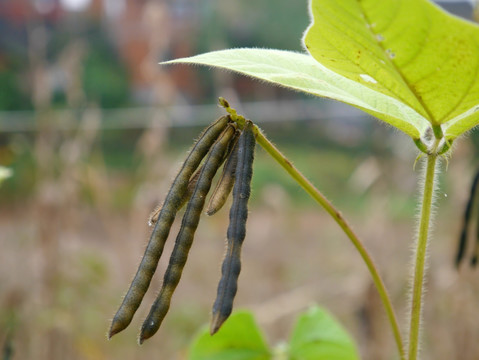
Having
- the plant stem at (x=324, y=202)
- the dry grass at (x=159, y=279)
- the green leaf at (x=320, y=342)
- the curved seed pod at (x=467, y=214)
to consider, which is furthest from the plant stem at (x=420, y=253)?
the dry grass at (x=159, y=279)

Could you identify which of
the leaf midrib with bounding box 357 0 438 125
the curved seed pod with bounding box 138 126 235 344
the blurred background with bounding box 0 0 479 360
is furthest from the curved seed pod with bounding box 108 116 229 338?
the blurred background with bounding box 0 0 479 360

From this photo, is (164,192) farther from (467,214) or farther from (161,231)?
(161,231)

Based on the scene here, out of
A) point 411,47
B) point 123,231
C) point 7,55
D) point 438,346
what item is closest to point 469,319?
point 438,346

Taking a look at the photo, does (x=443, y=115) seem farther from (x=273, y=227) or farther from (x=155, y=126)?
(x=273, y=227)

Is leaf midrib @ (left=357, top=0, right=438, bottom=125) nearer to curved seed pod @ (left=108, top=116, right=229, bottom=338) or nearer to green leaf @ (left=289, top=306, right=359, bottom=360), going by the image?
curved seed pod @ (left=108, top=116, right=229, bottom=338)

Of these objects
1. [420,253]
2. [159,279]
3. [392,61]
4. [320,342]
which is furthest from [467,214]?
[159,279]

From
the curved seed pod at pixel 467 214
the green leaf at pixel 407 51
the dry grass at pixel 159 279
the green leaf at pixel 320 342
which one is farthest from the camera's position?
the dry grass at pixel 159 279

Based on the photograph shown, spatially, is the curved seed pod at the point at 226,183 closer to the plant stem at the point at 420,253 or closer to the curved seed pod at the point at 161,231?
the curved seed pod at the point at 161,231
